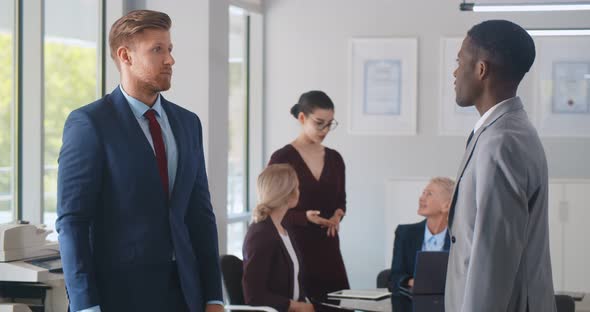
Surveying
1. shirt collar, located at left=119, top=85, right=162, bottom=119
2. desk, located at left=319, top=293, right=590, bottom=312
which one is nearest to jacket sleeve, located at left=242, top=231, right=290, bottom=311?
desk, located at left=319, top=293, right=590, bottom=312

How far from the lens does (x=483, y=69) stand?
2.39 meters

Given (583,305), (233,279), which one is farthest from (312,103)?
(583,305)

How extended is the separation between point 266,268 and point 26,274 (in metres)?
1.29

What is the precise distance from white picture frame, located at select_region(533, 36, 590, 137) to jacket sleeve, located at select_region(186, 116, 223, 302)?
15.5 ft

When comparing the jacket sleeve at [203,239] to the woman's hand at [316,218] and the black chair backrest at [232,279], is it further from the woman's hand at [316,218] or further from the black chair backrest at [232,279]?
the woman's hand at [316,218]

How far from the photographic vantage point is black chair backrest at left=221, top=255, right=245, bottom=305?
4.67 m

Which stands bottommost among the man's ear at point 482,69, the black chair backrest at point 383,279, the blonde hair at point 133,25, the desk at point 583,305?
the black chair backrest at point 383,279

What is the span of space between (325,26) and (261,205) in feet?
10.5

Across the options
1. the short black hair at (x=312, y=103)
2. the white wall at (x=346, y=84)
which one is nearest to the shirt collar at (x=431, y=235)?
the short black hair at (x=312, y=103)

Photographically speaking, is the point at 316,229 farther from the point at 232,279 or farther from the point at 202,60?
the point at 202,60

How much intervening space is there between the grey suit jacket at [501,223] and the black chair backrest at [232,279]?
2.42m

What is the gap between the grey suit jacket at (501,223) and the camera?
87.7 inches

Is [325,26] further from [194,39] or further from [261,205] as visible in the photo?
[261,205]

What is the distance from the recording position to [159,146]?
266 centimetres
